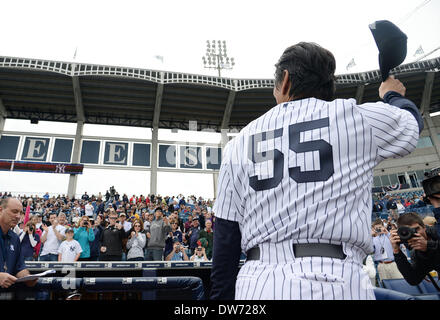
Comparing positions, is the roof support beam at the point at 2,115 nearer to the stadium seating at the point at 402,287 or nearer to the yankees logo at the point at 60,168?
the yankees logo at the point at 60,168

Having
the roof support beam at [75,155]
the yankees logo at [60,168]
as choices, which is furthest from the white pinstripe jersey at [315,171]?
the yankees logo at [60,168]

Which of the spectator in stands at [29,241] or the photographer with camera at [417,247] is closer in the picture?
the photographer with camera at [417,247]

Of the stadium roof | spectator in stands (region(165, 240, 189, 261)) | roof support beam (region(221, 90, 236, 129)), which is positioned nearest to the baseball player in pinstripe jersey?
spectator in stands (region(165, 240, 189, 261))

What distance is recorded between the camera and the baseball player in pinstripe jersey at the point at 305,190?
1.04m

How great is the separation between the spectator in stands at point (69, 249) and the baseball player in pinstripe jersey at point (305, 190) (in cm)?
640

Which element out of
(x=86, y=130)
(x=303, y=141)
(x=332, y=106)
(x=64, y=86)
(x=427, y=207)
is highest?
(x=64, y=86)

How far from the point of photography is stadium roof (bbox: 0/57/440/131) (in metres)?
22.5

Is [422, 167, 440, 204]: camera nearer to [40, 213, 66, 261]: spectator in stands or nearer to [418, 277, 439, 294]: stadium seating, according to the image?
[418, 277, 439, 294]: stadium seating

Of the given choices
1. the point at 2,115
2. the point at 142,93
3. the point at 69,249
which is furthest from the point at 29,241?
the point at 2,115

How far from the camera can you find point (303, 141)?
1.18 meters

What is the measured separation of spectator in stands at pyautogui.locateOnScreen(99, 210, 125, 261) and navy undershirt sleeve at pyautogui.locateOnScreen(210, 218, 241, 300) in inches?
239

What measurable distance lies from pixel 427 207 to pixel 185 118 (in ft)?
63.3

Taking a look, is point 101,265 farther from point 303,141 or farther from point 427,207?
point 427,207
